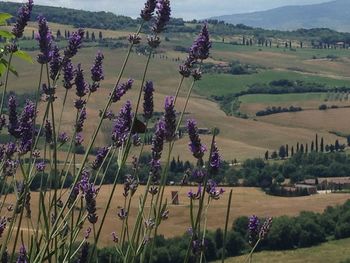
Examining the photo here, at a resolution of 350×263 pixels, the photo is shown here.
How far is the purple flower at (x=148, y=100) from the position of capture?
8.84 feet

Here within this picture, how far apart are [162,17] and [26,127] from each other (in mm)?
649

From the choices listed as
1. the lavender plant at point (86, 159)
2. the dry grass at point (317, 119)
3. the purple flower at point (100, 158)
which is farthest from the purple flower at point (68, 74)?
the dry grass at point (317, 119)

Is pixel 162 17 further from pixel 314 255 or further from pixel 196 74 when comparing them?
pixel 314 255

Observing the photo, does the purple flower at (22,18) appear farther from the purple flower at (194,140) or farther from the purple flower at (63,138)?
the purple flower at (194,140)

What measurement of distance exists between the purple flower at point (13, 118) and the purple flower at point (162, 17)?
0.60m

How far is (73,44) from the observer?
2674 mm

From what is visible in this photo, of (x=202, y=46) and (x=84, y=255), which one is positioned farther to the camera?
(x=202, y=46)

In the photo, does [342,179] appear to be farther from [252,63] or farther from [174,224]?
[252,63]

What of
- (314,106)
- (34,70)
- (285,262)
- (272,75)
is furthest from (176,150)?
(272,75)

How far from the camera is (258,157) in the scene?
5978 centimetres

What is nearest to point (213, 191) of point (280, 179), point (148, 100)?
point (148, 100)

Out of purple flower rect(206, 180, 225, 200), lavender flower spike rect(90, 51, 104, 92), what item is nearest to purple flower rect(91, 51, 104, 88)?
lavender flower spike rect(90, 51, 104, 92)

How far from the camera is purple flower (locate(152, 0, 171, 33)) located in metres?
2.66

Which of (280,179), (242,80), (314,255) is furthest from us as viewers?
(242,80)
